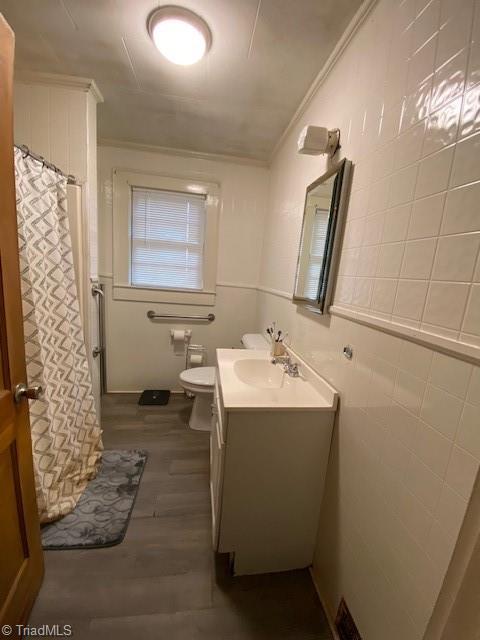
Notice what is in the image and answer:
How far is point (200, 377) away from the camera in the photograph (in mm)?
2225

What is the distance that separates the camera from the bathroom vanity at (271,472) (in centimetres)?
108

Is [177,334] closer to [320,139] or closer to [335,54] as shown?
[320,139]

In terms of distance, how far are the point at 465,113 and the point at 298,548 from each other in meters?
1.72

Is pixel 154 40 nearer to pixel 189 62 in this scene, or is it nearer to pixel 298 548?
pixel 189 62

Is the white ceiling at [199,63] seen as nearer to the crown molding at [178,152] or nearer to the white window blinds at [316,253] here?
the crown molding at [178,152]

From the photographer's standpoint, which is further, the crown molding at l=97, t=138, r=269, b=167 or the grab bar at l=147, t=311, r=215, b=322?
the grab bar at l=147, t=311, r=215, b=322

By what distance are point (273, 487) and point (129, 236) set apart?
2366mm

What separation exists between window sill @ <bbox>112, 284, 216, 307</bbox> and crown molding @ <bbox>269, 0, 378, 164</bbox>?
1.59m

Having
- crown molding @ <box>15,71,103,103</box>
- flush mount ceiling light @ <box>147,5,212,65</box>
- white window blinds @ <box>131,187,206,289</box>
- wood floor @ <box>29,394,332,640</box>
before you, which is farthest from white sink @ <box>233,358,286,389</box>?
crown molding @ <box>15,71,103,103</box>

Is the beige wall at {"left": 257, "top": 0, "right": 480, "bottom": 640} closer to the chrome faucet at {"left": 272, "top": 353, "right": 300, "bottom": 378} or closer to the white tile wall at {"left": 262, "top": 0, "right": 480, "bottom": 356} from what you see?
the white tile wall at {"left": 262, "top": 0, "right": 480, "bottom": 356}

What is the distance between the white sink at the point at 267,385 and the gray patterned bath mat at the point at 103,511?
96 cm

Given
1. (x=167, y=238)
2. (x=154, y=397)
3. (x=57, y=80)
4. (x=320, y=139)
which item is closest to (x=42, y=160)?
(x=57, y=80)

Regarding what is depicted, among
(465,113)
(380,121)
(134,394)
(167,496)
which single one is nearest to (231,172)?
(380,121)

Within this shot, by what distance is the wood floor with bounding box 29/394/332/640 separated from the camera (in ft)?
3.36
